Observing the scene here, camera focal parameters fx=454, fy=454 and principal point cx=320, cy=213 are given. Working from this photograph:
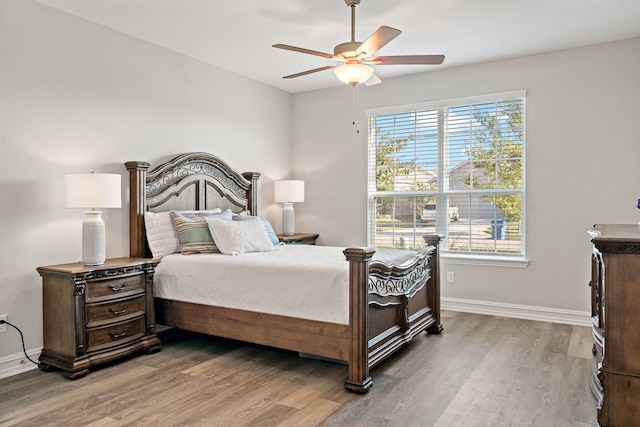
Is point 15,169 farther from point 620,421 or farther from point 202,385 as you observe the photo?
point 620,421

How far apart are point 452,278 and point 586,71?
2.40 metres

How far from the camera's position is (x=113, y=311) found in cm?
327

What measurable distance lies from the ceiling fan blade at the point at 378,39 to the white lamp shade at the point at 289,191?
2.62 m

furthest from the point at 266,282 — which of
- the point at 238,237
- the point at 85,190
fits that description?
the point at 85,190

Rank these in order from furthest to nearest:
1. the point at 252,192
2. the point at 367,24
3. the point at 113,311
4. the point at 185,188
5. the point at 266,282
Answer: the point at 252,192, the point at 185,188, the point at 367,24, the point at 113,311, the point at 266,282

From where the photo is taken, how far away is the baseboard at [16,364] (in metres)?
3.08

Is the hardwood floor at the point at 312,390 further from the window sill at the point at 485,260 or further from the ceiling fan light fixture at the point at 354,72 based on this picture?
the ceiling fan light fixture at the point at 354,72

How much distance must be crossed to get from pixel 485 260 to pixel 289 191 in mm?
2332

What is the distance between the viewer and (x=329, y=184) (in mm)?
5738

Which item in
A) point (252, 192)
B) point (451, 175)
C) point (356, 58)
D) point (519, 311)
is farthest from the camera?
point (252, 192)

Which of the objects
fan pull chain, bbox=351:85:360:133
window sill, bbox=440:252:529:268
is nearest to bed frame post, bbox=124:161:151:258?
fan pull chain, bbox=351:85:360:133

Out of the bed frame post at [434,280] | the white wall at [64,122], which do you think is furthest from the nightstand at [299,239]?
the bed frame post at [434,280]

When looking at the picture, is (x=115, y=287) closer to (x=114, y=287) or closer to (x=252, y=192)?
(x=114, y=287)

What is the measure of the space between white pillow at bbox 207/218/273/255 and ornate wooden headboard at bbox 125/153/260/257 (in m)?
0.51
